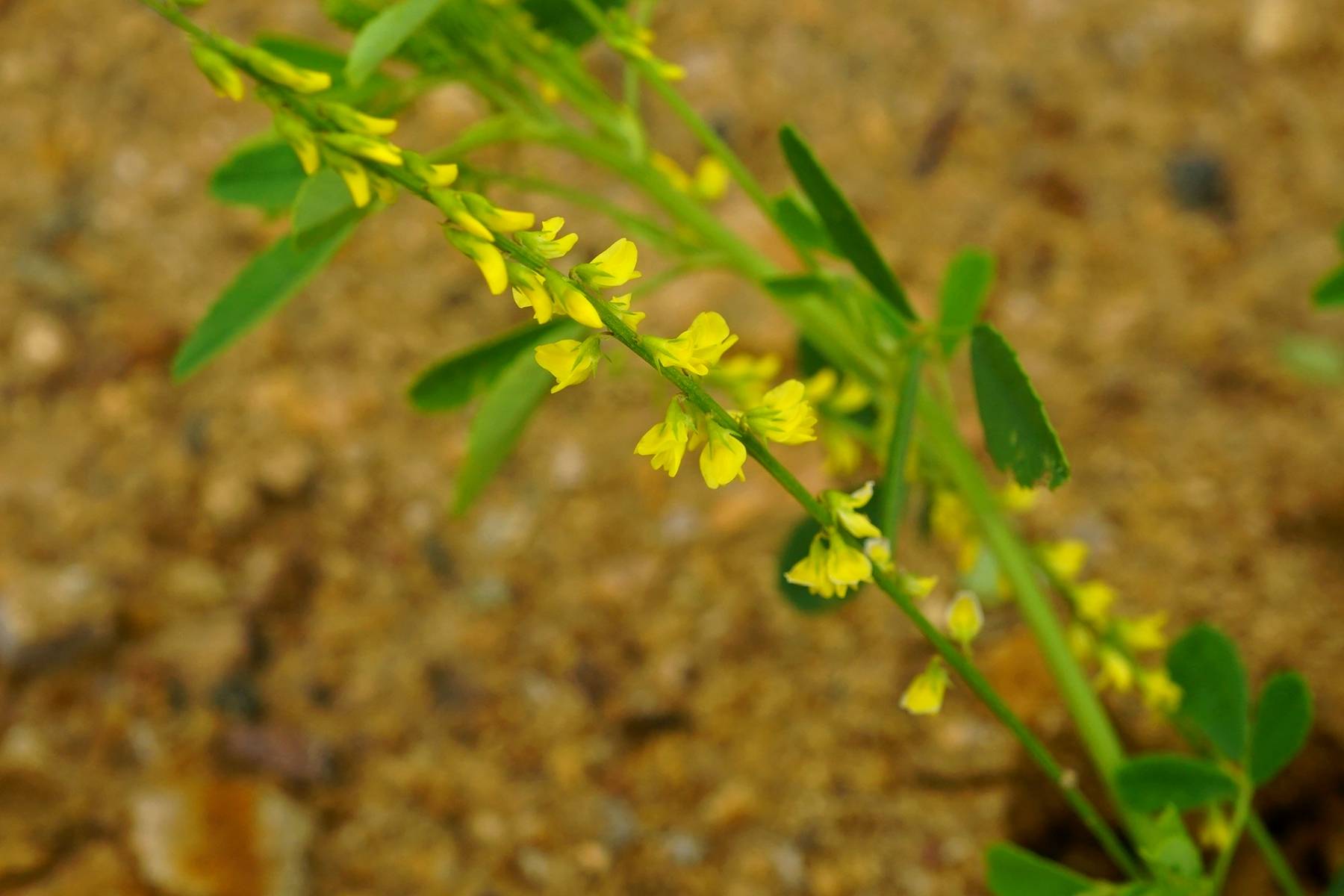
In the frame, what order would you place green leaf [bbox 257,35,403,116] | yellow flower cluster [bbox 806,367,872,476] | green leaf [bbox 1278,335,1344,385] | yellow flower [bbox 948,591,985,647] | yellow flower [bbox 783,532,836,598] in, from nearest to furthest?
yellow flower [bbox 783,532,836,598] < yellow flower [bbox 948,591,985,647] < green leaf [bbox 257,35,403,116] < yellow flower cluster [bbox 806,367,872,476] < green leaf [bbox 1278,335,1344,385]

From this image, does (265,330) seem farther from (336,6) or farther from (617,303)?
(617,303)

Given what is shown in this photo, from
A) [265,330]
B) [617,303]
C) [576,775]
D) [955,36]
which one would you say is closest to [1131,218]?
[955,36]

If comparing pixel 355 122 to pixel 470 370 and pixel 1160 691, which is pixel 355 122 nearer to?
pixel 470 370

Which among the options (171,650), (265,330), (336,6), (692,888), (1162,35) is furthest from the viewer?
(1162,35)

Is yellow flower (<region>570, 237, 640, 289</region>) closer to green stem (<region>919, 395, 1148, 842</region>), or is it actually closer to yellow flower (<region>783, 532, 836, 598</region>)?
yellow flower (<region>783, 532, 836, 598</region>)

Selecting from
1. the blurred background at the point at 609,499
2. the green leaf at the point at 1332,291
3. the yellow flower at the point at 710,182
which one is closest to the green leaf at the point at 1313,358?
the blurred background at the point at 609,499

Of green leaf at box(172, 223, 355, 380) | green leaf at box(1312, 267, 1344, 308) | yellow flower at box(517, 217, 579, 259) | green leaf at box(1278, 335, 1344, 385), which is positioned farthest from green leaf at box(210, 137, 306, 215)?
green leaf at box(1278, 335, 1344, 385)

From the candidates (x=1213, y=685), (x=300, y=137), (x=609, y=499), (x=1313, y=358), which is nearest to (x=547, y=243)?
(x=300, y=137)
